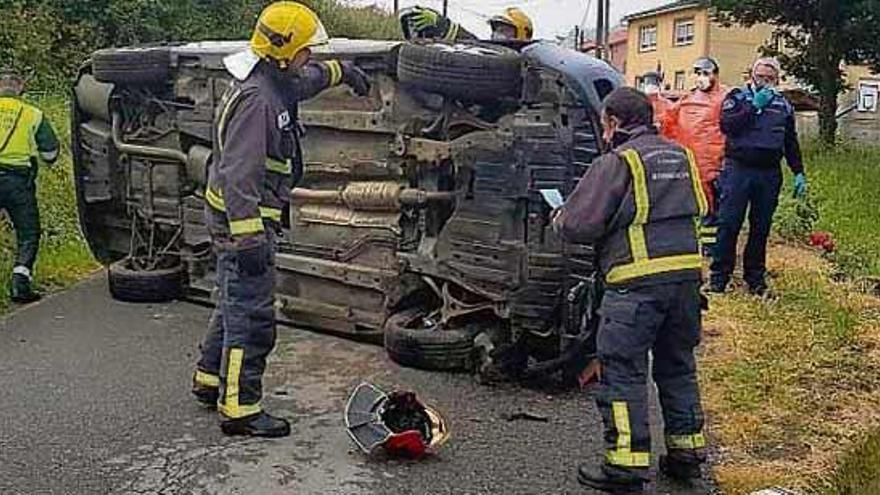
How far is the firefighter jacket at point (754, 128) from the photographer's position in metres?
8.38

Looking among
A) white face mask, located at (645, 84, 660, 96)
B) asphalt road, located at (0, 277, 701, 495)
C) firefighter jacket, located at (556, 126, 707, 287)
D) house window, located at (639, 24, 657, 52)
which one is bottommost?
asphalt road, located at (0, 277, 701, 495)

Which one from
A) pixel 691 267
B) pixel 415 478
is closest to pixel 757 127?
pixel 691 267

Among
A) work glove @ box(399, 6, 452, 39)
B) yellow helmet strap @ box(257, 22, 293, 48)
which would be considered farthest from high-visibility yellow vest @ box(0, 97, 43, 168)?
yellow helmet strap @ box(257, 22, 293, 48)

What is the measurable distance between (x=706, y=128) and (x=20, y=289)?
17.9 ft

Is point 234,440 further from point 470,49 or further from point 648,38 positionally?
point 648,38

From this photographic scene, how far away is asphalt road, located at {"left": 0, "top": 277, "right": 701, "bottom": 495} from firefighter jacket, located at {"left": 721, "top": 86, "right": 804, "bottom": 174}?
10.2 feet

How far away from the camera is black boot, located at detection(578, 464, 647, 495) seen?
4.83 meters

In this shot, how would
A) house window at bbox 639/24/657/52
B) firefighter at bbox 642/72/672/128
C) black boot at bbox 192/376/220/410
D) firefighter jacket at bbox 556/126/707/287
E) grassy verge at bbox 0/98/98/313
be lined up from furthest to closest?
house window at bbox 639/24/657/52
firefighter at bbox 642/72/672/128
grassy verge at bbox 0/98/98/313
black boot at bbox 192/376/220/410
firefighter jacket at bbox 556/126/707/287

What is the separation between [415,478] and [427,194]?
6.60 feet

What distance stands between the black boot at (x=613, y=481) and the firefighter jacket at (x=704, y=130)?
5062 millimetres

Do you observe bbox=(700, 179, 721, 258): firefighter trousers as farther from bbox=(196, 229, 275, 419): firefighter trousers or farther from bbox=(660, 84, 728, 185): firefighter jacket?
bbox=(196, 229, 275, 419): firefighter trousers

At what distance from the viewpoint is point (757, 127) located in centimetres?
839

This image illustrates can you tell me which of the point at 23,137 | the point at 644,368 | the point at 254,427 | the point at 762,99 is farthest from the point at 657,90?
the point at 254,427

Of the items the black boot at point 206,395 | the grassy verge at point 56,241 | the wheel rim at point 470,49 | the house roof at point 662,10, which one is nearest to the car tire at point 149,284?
the grassy verge at point 56,241
